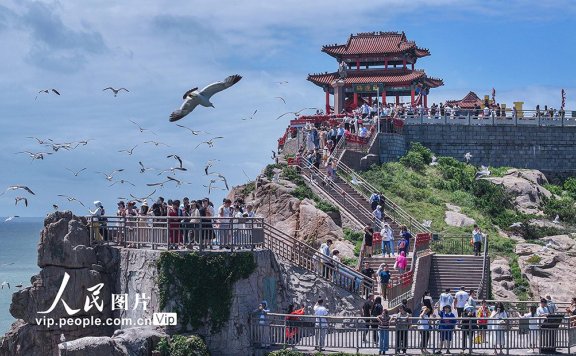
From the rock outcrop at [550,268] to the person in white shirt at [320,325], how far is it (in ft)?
37.7

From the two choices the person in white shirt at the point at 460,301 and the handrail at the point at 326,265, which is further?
the handrail at the point at 326,265

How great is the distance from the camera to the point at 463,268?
39.7 metres

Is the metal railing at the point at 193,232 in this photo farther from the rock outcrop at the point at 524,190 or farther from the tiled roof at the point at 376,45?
the tiled roof at the point at 376,45

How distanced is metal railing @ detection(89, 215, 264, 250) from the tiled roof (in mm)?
34588

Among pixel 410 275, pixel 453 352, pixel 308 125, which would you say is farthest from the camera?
pixel 308 125

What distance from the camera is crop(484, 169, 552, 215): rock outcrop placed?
168 ft

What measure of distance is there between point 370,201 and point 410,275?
22.4 ft

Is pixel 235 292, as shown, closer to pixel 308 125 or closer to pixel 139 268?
pixel 139 268

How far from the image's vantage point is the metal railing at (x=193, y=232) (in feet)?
104

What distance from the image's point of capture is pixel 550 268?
140ft

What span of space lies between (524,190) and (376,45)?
1724 centimetres

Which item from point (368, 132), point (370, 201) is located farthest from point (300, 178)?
point (368, 132)

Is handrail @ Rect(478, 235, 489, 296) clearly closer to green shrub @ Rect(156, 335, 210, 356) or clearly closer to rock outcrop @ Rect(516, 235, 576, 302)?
rock outcrop @ Rect(516, 235, 576, 302)

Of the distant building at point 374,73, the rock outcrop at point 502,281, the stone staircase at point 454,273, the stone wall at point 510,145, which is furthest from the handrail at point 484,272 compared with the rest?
the distant building at point 374,73
